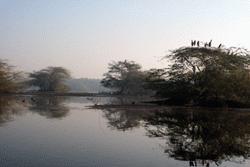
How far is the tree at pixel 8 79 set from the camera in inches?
2416

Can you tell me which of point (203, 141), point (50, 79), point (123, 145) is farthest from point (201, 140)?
point (50, 79)

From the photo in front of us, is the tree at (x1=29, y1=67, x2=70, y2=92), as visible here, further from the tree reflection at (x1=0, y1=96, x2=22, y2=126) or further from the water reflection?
the water reflection

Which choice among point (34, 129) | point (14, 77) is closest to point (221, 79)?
point (34, 129)

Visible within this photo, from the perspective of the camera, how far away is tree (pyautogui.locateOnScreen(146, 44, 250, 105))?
116 ft

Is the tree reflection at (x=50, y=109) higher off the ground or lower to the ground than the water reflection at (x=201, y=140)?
higher

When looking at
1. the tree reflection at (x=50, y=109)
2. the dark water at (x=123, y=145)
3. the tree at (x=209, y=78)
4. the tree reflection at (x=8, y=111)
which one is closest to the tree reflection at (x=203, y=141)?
the dark water at (x=123, y=145)

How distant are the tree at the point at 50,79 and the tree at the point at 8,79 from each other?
1734 centimetres

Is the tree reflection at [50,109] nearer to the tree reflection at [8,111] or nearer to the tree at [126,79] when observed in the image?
the tree reflection at [8,111]

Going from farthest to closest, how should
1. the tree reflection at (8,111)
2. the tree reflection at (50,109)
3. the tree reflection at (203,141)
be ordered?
the tree reflection at (50,109)
the tree reflection at (8,111)
the tree reflection at (203,141)

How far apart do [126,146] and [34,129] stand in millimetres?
5119

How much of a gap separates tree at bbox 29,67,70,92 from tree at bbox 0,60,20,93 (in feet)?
56.9

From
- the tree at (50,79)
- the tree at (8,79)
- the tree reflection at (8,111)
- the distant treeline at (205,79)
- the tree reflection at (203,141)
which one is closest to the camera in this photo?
the tree reflection at (203,141)

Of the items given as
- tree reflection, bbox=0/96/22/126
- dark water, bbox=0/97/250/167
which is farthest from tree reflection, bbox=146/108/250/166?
tree reflection, bbox=0/96/22/126

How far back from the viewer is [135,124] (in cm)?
2055
